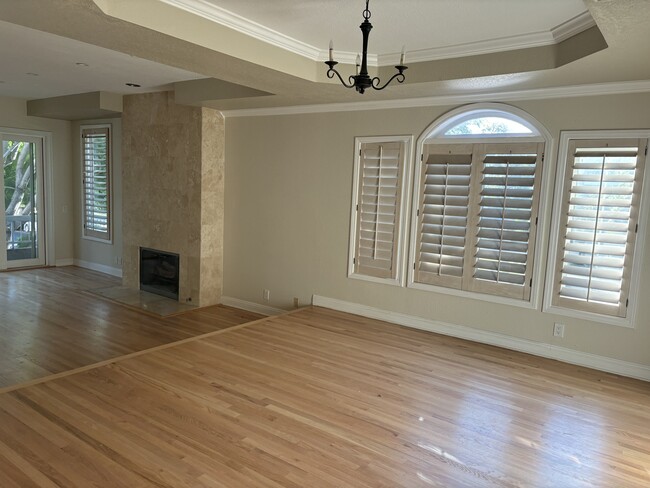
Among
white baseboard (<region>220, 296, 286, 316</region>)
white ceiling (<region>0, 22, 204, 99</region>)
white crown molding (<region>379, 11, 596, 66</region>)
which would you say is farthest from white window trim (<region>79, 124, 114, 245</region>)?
white crown molding (<region>379, 11, 596, 66</region>)

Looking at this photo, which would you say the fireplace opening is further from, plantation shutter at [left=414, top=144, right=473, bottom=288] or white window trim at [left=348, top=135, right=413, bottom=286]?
plantation shutter at [left=414, top=144, right=473, bottom=288]

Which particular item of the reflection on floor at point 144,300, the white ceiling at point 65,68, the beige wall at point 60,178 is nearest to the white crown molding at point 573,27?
the white ceiling at point 65,68

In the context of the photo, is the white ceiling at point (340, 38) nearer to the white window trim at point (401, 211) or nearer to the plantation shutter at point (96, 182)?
the white window trim at point (401, 211)

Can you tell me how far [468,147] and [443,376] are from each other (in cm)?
219

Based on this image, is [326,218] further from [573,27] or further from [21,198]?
[21,198]

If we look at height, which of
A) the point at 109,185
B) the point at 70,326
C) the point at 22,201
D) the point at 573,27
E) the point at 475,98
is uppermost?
the point at 573,27

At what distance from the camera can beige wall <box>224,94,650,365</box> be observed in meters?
3.83

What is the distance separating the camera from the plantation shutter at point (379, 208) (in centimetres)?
484

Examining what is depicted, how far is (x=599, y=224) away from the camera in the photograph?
12.5ft

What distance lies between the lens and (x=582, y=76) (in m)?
3.49

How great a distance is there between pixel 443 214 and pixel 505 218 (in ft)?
1.97

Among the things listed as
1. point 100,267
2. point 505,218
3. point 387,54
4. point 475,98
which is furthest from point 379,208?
point 100,267

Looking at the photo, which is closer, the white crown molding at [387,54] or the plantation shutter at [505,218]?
the white crown molding at [387,54]

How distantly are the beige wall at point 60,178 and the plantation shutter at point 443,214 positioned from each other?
691 cm
